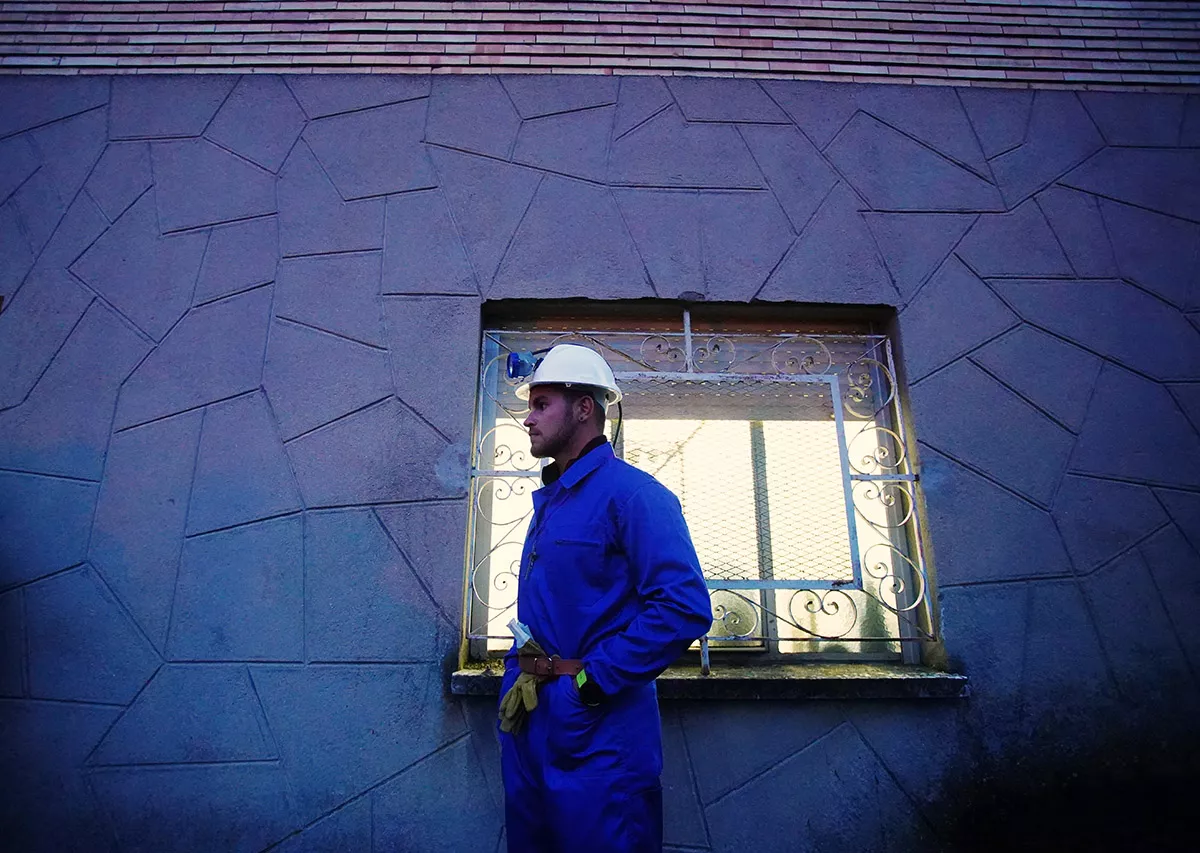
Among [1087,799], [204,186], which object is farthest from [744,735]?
[204,186]

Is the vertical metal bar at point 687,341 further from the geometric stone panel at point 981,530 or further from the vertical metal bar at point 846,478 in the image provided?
the geometric stone panel at point 981,530

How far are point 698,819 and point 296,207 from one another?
10.4ft

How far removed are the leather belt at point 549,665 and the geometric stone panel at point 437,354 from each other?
47.4 inches

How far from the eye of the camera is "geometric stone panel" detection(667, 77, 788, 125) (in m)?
3.35

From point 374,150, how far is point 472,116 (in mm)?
510

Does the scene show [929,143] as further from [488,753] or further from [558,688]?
[488,753]

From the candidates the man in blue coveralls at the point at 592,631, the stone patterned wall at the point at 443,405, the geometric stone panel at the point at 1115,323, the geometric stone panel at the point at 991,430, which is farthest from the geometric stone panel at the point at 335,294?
the geometric stone panel at the point at 1115,323

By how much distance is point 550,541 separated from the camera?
6.23 feet

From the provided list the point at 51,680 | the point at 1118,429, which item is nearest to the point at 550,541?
the point at 51,680

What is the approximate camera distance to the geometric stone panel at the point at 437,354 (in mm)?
2879

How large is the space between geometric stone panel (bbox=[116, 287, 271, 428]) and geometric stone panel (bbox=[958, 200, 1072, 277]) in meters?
3.32

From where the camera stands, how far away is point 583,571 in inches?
72.0

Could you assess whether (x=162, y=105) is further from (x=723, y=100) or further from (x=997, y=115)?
(x=997, y=115)

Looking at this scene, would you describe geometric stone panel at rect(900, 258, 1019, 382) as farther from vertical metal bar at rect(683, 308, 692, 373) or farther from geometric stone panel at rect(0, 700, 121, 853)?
geometric stone panel at rect(0, 700, 121, 853)
